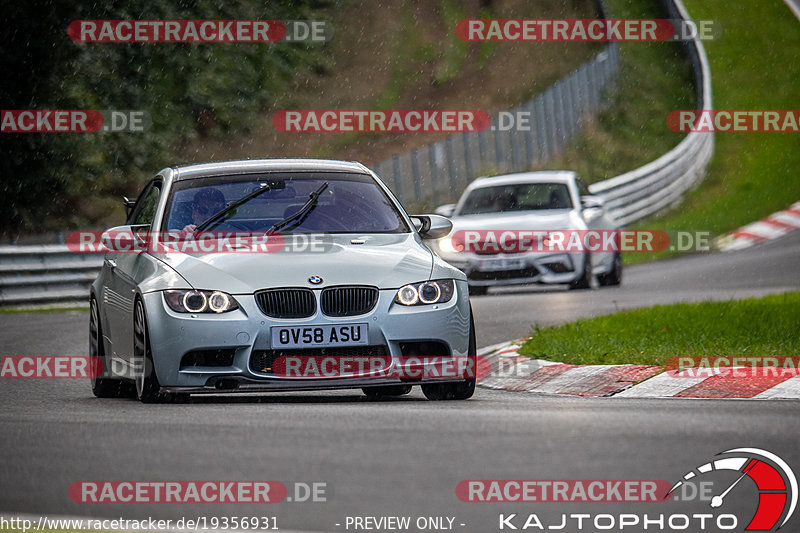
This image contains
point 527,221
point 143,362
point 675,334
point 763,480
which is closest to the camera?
point 763,480

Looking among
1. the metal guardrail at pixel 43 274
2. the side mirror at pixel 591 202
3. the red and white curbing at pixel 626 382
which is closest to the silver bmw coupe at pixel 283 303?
the red and white curbing at pixel 626 382

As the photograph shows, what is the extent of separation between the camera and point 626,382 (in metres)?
10.3

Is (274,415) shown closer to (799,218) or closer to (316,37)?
(799,218)

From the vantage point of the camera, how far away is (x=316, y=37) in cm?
5175

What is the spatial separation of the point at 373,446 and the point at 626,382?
3614 millimetres

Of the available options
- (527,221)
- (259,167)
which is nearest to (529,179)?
(527,221)

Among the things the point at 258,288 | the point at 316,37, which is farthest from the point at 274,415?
the point at 316,37

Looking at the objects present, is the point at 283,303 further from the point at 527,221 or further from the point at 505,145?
the point at 505,145

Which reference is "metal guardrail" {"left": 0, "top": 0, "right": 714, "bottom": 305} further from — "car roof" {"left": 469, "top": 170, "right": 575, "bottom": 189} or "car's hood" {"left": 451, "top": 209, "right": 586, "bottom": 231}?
"car's hood" {"left": 451, "top": 209, "right": 586, "bottom": 231}

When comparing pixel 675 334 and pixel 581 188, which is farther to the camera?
pixel 581 188

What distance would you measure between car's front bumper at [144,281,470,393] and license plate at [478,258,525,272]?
1034cm

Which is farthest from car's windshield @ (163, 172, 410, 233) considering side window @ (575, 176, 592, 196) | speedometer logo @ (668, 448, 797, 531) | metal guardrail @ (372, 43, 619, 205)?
metal guardrail @ (372, 43, 619, 205)

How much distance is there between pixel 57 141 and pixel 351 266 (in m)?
27.3

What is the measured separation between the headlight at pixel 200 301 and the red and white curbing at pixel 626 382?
8.55 feet
